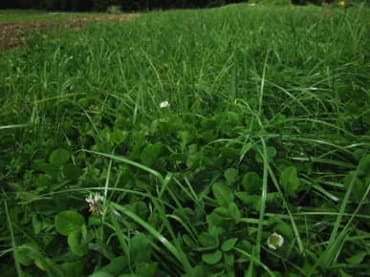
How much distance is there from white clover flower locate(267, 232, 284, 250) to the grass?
0.04 ft

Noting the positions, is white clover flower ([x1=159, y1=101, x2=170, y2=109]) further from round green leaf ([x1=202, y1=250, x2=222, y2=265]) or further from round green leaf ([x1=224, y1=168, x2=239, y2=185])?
round green leaf ([x1=202, y1=250, x2=222, y2=265])

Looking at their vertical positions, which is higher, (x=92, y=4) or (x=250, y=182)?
(x=92, y=4)

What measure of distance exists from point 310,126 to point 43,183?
0.83 meters

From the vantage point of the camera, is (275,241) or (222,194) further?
(222,194)

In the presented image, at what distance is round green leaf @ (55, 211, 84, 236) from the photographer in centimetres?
76

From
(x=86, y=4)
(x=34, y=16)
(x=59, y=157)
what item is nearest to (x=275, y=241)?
(x=59, y=157)

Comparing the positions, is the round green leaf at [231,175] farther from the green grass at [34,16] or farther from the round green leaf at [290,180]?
the green grass at [34,16]

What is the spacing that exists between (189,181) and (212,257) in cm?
26

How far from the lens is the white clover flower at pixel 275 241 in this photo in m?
0.72

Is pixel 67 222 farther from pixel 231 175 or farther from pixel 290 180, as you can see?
pixel 290 180

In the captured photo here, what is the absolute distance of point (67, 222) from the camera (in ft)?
2.53

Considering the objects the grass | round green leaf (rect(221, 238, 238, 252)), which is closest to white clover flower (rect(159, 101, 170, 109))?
the grass

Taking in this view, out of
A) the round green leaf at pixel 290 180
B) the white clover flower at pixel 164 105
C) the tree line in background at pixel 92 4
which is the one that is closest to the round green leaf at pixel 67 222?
the round green leaf at pixel 290 180

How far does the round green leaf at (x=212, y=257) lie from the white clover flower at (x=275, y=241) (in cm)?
10
